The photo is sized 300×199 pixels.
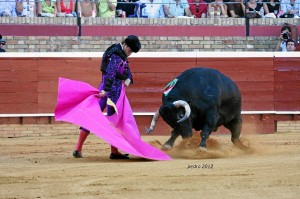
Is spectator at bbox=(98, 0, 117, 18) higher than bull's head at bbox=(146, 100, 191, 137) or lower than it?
higher

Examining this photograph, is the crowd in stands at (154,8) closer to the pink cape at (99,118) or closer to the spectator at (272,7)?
the spectator at (272,7)

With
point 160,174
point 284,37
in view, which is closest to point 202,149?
point 160,174

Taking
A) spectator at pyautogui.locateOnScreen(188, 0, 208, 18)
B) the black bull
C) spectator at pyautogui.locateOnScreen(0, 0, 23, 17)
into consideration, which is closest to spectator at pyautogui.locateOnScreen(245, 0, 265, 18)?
spectator at pyautogui.locateOnScreen(188, 0, 208, 18)

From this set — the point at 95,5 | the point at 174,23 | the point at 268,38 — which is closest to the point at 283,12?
the point at 268,38

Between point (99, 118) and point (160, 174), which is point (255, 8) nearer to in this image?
point (99, 118)

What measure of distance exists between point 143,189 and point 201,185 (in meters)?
0.47

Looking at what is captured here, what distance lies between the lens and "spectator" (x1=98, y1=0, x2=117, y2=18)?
51.6ft

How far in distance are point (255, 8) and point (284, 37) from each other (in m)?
1.19

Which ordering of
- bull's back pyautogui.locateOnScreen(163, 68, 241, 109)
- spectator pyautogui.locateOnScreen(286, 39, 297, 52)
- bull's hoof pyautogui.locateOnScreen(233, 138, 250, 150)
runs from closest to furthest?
1. bull's back pyautogui.locateOnScreen(163, 68, 241, 109)
2. bull's hoof pyautogui.locateOnScreen(233, 138, 250, 150)
3. spectator pyautogui.locateOnScreen(286, 39, 297, 52)

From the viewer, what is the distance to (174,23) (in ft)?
52.4

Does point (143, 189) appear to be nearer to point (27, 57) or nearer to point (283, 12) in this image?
point (27, 57)

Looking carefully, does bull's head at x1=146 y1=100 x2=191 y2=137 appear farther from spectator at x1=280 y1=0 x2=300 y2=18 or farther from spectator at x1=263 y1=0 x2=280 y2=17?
spectator at x1=280 y1=0 x2=300 y2=18

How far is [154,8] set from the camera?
627 inches

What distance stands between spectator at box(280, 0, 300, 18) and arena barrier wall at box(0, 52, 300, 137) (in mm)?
1820
